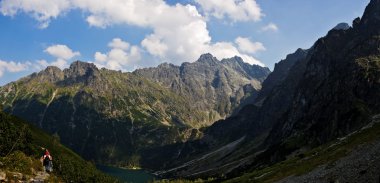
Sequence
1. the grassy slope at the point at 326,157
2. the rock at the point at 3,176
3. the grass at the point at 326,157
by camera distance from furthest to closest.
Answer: the rock at the point at 3,176, the grass at the point at 326,157, the grassy slope at the point at 326,157

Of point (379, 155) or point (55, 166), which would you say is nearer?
point (379, 155)

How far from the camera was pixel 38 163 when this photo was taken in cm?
16312

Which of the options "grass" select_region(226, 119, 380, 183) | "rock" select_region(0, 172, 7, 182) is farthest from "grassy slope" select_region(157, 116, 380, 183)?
"rock" select_region(0, 172, 7, 182)

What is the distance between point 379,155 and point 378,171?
8743 mm

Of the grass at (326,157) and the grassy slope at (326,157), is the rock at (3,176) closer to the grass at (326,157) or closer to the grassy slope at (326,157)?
the grassy slope at (326,157)

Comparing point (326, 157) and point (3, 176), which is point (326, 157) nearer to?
point (326, 157)

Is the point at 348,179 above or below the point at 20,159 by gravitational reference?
below

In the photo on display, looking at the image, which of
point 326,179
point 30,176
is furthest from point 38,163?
point 326,179

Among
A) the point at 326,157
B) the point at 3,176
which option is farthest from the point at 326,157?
the point at 3,176

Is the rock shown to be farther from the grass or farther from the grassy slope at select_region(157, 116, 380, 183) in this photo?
the grass

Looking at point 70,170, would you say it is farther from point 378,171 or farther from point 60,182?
point 378,171

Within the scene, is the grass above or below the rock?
below

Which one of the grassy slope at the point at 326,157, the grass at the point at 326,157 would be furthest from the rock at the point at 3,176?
the grass at the point at 326,157

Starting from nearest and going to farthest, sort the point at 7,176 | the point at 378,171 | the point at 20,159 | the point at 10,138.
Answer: the point at 378,171 < the point at 7,176 < the point at 20,159 < the point at 10,138
